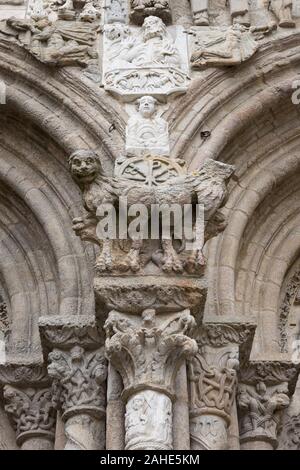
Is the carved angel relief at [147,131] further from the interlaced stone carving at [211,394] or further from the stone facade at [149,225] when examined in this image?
the interlaced stone carving at [211,394]

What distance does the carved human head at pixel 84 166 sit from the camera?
8328mm

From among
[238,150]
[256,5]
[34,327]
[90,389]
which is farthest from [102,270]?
[256,5]

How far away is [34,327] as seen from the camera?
9.41m

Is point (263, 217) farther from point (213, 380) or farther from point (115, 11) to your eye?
point (115, 11)

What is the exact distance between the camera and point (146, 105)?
30.6 feet

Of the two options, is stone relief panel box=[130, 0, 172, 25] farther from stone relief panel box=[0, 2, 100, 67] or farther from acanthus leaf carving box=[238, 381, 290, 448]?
acanthus leaf carving box=[238, 381, 290, 448]

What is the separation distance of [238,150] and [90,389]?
2.83 m

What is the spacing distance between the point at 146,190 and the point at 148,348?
Result: 1.29 meters

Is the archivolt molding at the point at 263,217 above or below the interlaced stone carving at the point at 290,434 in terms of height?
above

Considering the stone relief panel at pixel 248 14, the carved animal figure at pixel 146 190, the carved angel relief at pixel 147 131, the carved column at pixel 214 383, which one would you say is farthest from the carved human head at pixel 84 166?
the stone relief panel at pixel 248 14

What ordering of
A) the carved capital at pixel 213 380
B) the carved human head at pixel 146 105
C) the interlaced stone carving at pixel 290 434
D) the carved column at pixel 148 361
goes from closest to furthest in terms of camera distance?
the carved column at pixel 148 361, the carved capital at pixel 213 380, the interlaced stone carving at pixel 290 434, the carved human head at pixel 146 105

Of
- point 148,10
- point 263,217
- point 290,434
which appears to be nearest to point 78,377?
point 290,434

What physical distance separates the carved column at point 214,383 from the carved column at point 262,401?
43 centimetres

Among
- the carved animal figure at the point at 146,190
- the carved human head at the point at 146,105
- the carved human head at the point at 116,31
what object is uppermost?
the carved human head at the point at 116,31
